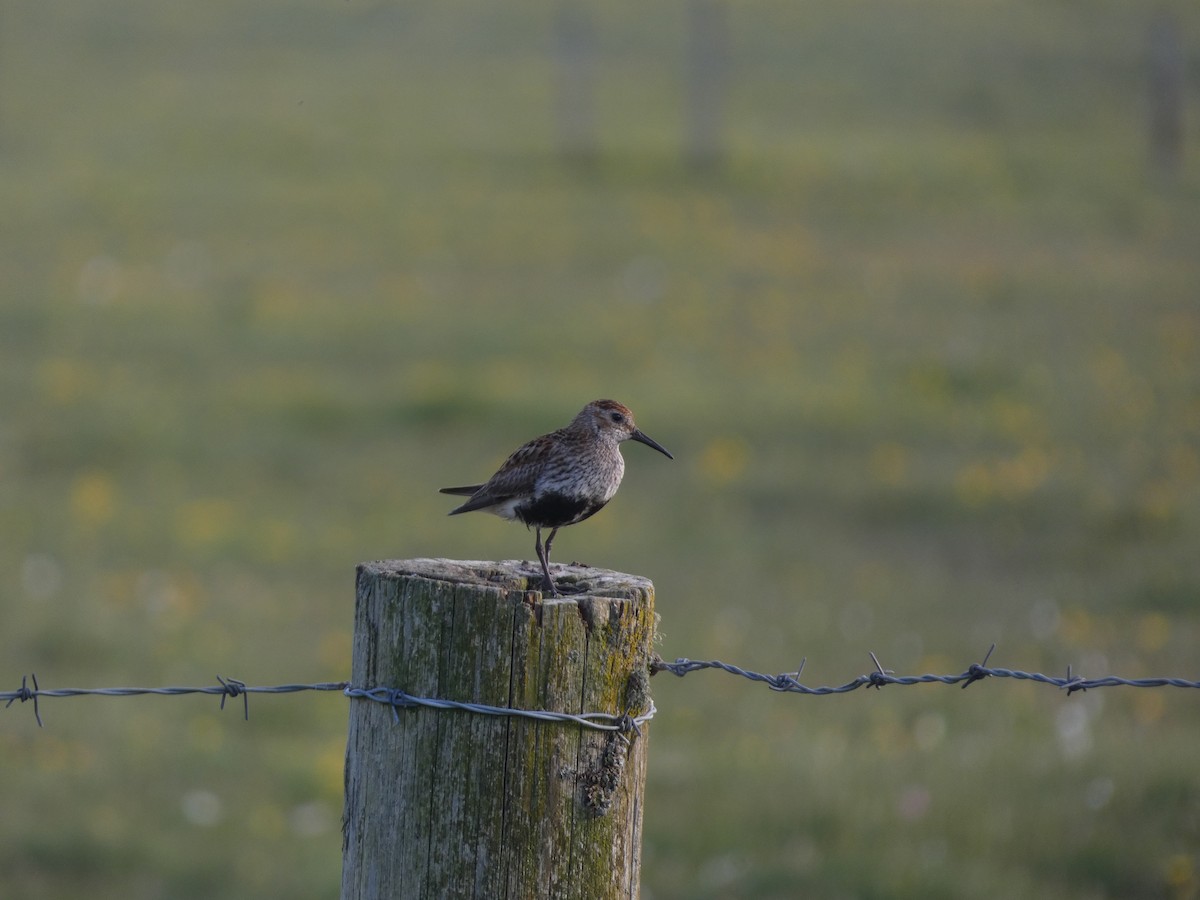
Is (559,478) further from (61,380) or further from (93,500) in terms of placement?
(61,380)

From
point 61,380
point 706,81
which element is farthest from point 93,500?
point 706,81

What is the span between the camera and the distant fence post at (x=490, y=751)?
10.6 feet

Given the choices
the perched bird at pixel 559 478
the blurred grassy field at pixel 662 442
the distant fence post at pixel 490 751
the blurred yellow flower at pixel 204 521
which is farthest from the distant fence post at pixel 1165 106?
the distant fence post at pixel 490 751

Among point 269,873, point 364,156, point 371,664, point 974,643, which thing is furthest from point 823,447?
point 364,156

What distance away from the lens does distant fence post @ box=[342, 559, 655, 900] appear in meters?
3.24

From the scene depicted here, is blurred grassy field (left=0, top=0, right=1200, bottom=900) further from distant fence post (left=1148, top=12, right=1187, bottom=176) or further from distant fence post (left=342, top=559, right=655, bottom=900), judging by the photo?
distant fence post (left=342, top=559, right=655, bottom=900)

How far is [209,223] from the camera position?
932 inches

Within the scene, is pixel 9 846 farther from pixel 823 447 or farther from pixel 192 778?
pixel 823 447

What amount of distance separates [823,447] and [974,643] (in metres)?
4.86

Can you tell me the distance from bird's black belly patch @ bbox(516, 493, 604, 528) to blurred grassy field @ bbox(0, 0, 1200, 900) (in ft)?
10.5

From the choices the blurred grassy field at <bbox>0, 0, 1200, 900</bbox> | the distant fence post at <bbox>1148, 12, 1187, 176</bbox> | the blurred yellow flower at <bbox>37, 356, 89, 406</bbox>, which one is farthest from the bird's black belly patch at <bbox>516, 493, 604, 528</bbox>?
the distant fence post at <bbox>1148, 12, 1187, 176</bbox>

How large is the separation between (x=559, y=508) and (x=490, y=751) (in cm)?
117

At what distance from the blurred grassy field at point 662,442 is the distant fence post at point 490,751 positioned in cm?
381

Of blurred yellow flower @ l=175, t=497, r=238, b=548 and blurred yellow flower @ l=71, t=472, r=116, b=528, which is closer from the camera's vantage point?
blurred yellow flower @ l=175, t=497, r=238, b=548
